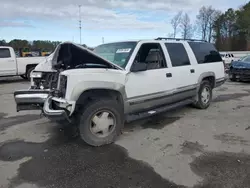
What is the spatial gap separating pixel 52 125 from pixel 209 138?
3432 millimetres

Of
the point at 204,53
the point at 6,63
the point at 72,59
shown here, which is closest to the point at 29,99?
the point at 72,59

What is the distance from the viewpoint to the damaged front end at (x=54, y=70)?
4.49m

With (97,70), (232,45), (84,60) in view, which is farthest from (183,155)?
(232,45)

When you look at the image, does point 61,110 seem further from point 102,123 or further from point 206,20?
point 206,20

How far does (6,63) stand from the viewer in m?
13.5

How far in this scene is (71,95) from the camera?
3.98 m

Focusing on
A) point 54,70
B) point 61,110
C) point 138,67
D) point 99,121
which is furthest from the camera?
point 54,70

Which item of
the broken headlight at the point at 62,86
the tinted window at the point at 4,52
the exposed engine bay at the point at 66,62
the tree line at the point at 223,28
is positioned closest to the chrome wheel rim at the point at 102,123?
the broken headlight at the point at 62,86

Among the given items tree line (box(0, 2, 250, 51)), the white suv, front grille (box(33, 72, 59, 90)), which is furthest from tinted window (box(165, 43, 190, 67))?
tree line (box(0, 2, 250, 51))

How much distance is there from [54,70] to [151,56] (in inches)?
83.0

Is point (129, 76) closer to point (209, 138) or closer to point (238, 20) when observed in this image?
point (209, 138)

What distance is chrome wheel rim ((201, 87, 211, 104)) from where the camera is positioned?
22.4 feet

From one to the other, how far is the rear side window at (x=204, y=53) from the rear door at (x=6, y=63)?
1085 centimetres

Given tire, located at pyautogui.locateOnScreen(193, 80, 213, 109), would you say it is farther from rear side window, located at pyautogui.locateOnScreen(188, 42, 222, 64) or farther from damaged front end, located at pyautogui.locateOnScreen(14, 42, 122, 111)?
damaged front end, located at pyautogui.locateOnScreen(14, 42, 122, 111)
